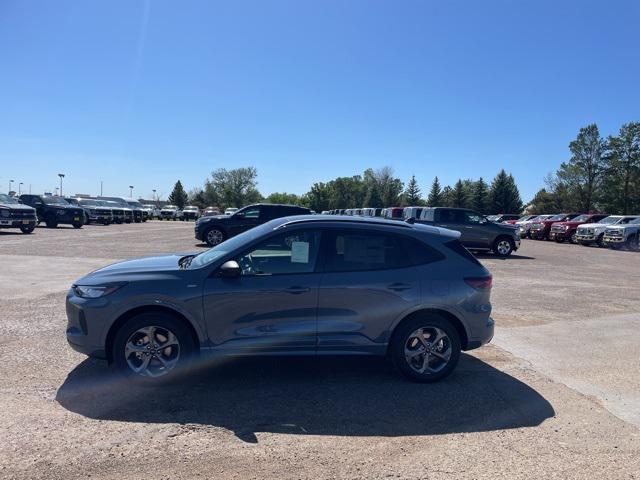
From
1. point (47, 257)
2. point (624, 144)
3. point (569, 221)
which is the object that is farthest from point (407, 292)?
point (624, 144)

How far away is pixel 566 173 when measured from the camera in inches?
2891

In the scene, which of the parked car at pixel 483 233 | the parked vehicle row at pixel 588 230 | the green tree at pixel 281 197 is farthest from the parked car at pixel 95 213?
the green tree at pixel 281 197

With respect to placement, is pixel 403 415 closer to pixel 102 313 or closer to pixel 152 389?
pixel 152 389

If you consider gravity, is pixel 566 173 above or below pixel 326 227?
above

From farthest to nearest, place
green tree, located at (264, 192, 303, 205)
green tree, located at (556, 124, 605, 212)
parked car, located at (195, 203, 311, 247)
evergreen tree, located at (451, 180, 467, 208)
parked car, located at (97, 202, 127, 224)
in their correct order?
green tree, located at (264, 192, 303, 205) → evergreen tree, located at (451, 180, 467, 208) → green tree, located at (556, 124, 605, 212) → parked car, located at (97, 202, 127, 224) → parked car, located at (195, 203, 311, 247)

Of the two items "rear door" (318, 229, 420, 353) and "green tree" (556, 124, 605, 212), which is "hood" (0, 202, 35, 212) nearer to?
"rear door" (318, 229, 420, 353)

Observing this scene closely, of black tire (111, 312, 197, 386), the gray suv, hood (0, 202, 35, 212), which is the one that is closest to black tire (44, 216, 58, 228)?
hood (0, 202, 35, 212)

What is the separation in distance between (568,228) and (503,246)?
46.8ft

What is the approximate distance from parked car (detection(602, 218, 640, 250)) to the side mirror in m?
27.6

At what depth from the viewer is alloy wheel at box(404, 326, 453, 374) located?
16.4 feet

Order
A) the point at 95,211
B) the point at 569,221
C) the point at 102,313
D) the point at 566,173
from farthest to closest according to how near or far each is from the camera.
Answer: the point at 566,173 → the point at 95,211 → the point at 569,221 → the point at 102,313

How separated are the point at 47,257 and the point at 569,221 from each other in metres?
30.0

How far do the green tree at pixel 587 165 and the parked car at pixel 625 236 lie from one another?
4849 centimetres

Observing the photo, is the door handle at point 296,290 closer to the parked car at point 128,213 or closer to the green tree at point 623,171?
the parked car at point 128,213
